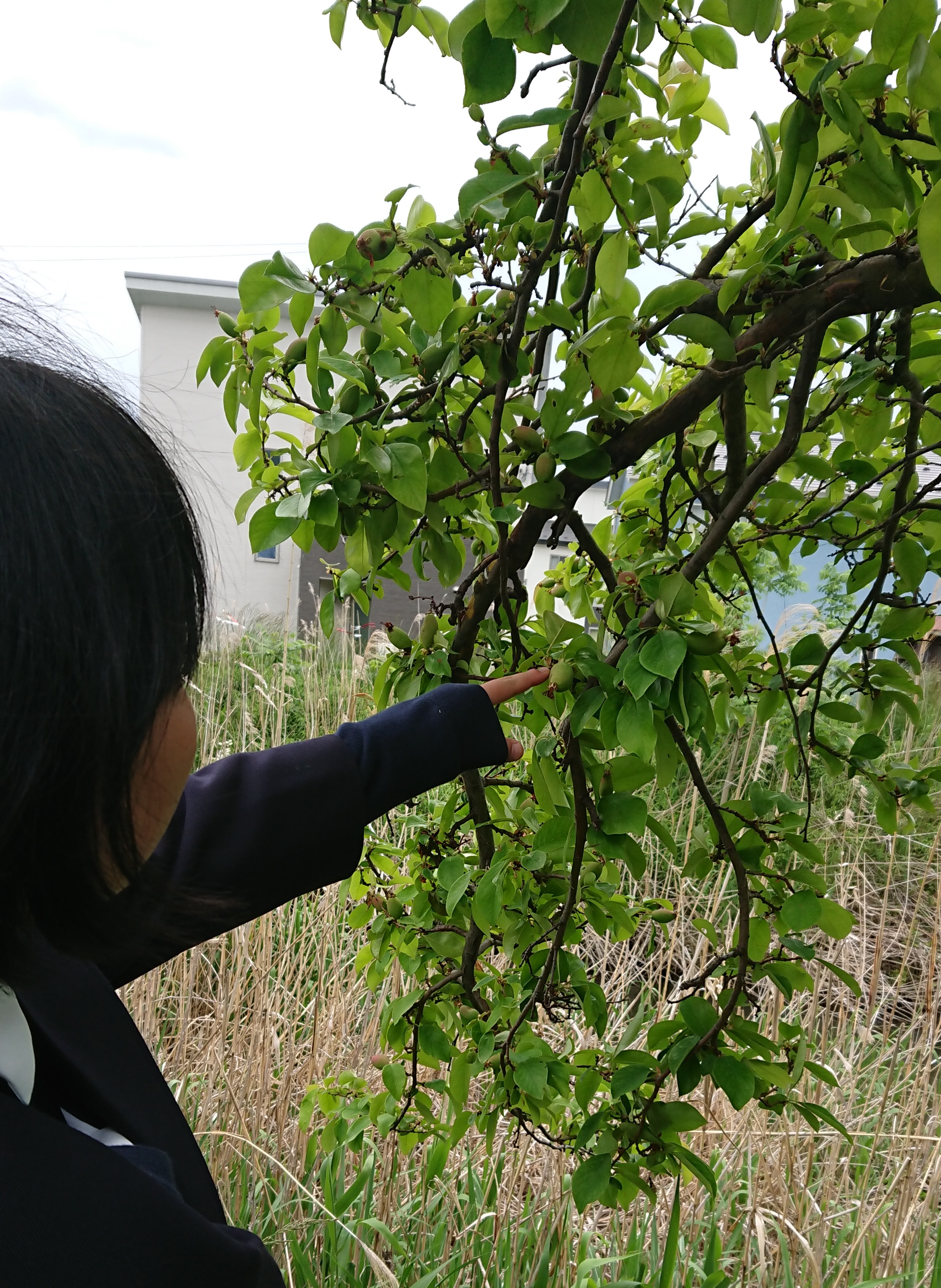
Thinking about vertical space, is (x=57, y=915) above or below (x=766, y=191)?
below

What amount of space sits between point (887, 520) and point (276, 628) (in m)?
4.53

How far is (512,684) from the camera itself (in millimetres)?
715

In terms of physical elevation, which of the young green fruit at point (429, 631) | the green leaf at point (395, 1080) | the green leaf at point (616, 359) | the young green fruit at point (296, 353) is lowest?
the green leaf at point (395, 1080)

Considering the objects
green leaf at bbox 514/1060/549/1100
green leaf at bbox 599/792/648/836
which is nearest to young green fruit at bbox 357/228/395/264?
green leaf at bbox 599/792/648/836

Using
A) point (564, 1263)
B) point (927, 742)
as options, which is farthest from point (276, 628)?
point (564, 1263)

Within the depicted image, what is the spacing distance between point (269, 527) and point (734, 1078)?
0.49 m

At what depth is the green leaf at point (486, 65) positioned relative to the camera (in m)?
0.42

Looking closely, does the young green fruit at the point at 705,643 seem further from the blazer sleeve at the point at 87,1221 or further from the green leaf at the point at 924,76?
the blazer sleeve at the point at 87,1221

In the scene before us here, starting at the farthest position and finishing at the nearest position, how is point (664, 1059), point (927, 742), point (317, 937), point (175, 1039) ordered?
point (927, 742) < point (317, 937) < point (175, 1039) < point (664, 1059)

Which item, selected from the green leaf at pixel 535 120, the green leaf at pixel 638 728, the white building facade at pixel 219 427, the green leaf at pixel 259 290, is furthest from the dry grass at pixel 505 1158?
the white building facade at pixel 219 427

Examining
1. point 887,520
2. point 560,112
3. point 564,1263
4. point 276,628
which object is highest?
point 276,628

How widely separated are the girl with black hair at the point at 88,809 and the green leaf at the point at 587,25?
277 mm

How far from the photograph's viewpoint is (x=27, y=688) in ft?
1.33

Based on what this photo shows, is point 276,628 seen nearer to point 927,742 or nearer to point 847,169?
point 927,742
